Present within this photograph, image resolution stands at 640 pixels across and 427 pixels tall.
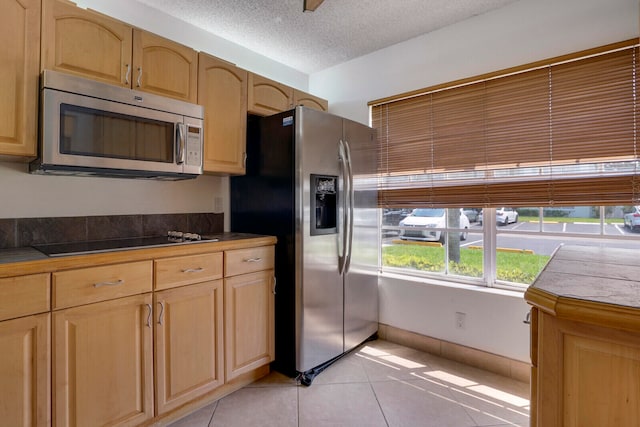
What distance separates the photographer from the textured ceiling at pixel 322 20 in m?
2.23

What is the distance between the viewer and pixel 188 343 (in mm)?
1792

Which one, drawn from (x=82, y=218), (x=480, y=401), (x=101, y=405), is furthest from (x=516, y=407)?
(x=82, y=218)

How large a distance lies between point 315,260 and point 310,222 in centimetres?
26

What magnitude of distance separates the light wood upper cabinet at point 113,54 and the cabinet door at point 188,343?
3.87ft

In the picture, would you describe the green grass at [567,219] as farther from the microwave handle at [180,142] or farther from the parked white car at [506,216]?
the microwave handle at [180,142]

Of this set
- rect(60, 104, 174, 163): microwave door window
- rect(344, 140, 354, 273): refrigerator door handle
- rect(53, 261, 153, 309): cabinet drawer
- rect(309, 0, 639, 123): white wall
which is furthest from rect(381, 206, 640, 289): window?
rect(53, 261, 153, 309): cabinet drawer

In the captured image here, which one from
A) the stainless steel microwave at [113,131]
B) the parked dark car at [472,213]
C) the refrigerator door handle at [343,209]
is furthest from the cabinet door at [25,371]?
the parked dark car at [472,213]

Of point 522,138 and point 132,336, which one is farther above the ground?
point 522,138

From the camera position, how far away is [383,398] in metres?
2.02

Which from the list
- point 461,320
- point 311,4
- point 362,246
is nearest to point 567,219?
point 461,320

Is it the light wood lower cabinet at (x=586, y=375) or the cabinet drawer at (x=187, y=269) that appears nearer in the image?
the light wood lower cabinet at (x=586, y=375)

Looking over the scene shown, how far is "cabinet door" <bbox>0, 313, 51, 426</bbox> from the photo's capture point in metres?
1.24

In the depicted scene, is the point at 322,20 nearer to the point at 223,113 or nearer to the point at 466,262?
the point at 223,113

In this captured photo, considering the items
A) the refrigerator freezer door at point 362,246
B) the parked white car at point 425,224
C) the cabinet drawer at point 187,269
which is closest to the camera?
the cabinet drawer at point 187,269
